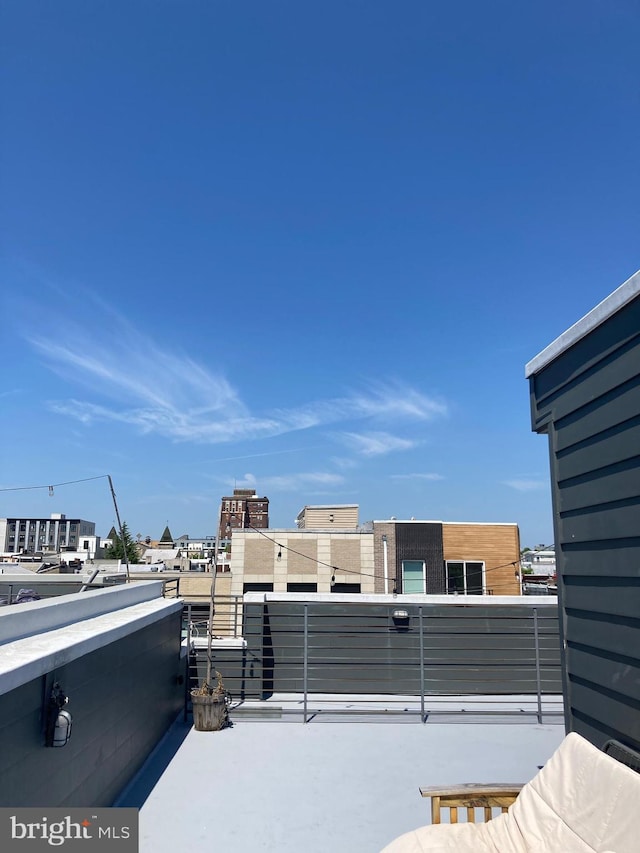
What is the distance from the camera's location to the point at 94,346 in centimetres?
1350

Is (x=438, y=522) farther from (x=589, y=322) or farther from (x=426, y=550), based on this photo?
(x=589, y=322)

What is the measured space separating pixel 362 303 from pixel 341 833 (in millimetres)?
11737

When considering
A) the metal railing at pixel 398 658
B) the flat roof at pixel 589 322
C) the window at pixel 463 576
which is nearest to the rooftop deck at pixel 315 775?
the metal railing at pixel 398 658

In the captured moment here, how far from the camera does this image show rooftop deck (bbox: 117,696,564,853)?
10.8 feet

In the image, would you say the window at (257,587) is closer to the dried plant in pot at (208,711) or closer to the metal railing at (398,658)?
the metal railing at (398,658)

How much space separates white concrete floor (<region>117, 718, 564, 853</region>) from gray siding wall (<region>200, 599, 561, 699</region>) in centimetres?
116

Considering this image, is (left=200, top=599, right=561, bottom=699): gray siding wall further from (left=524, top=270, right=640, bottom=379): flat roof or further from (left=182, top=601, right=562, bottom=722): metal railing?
(left=524, top=270, right=640, bottom=379): flat roof

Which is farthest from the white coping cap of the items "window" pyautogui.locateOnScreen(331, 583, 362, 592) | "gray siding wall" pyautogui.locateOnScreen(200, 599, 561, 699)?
"window" pyautogui.locateOnScreen(331, 583, 362, 592)

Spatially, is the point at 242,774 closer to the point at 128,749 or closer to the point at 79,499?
the point at 128,749

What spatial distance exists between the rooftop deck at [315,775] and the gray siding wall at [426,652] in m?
0.98

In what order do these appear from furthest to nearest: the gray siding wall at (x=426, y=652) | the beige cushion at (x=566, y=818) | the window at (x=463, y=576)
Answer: the window at (x=463, y=576), the gray siding wall at (x=426, y=652), the beige cushion at (x=566, y=818)

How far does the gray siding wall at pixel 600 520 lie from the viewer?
2.33 meters

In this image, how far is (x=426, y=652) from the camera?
691cm

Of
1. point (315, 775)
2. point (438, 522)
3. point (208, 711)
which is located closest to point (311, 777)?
point (315, 775)
